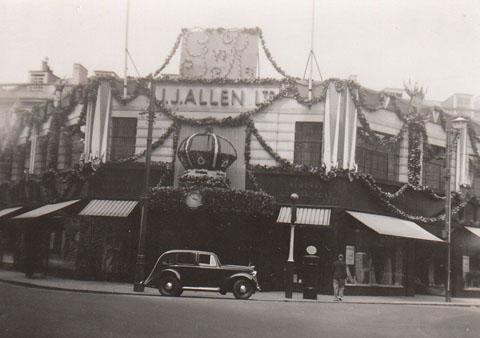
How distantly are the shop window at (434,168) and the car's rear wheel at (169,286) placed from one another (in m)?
14.0

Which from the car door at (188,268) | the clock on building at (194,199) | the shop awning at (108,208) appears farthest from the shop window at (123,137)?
the car door at (188,268)

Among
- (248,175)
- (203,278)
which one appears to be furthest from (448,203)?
(203,278)

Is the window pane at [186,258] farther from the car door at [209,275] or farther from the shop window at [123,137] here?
the shop window at [123,137]

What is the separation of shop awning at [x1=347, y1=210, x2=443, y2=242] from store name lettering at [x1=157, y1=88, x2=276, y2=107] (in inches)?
244

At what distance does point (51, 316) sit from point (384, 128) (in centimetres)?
1866

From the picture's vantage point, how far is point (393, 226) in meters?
25.3

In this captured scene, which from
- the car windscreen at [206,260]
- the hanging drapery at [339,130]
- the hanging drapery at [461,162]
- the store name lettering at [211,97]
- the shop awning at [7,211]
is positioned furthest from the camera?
the shop awning at [7,211]

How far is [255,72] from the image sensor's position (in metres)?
27.6

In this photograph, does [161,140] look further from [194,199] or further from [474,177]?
[474,177]

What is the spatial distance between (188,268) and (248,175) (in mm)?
6891

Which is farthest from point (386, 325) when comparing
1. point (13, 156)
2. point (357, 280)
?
point (13, 156)

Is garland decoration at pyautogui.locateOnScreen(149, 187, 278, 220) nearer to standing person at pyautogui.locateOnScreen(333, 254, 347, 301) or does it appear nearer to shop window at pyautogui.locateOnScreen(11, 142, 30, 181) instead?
standing person at pyautogui.locateOnScreen(333, 254, 347, 301)

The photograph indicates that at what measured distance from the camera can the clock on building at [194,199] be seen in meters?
24.2

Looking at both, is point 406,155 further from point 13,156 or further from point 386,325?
point 13,156
